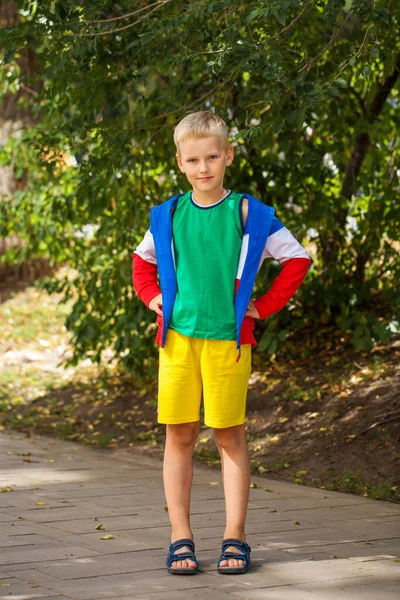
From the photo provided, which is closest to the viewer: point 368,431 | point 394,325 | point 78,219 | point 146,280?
point 146,280

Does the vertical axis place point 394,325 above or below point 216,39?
below

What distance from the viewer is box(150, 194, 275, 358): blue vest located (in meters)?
4.11

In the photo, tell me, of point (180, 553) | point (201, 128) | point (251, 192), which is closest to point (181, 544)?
point (180, 553)

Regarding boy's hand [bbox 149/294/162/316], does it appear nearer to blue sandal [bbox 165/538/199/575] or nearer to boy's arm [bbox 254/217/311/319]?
boy's arm [bbox 254/217/311/319]

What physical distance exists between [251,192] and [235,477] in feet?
13.9

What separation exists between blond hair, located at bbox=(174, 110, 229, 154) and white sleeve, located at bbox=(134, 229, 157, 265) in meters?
0.45

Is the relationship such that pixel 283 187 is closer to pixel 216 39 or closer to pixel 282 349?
pixel 282 349

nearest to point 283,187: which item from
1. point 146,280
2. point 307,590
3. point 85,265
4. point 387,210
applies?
point 387,210

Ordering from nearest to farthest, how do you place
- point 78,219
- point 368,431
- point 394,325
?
point 368,431
point 394,325
point 78,219

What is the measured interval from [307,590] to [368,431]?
10.4ft

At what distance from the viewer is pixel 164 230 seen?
13.8 feet

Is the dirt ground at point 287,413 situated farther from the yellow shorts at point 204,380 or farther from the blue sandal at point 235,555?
the yellow shorts at point 204,380

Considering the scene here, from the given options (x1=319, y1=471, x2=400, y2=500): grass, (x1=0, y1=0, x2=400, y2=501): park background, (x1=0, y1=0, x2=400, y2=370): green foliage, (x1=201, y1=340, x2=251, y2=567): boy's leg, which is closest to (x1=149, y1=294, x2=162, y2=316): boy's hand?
(x1=201, y1=340, x2=251, y2=567): boy's leg

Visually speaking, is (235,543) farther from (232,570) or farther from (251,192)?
(251,192)
